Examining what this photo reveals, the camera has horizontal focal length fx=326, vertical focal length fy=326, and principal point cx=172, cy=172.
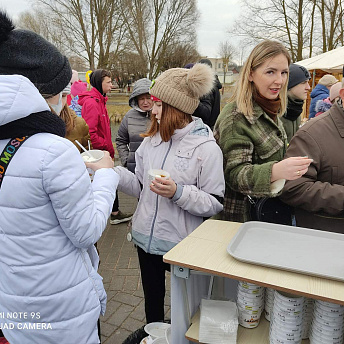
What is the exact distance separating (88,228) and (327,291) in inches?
36.0

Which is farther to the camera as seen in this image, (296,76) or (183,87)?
(296,76)

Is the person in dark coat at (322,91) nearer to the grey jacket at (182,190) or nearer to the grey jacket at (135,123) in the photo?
the grey jacket at (135,123)

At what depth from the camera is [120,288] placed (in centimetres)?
321

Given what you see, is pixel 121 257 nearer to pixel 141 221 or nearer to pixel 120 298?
pixel 120 298

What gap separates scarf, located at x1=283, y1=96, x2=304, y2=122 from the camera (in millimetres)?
3014

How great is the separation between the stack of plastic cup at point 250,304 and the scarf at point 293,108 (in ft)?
6.72

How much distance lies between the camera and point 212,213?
198 cm

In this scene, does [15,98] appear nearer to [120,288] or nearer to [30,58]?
[30,58]

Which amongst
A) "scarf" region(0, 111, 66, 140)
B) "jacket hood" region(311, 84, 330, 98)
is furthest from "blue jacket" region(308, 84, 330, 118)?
"scarf" region(0, 111, 66, 140)

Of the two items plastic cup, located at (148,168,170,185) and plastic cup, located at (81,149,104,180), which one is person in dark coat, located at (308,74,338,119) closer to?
plastic cup, located at (148,168,170,185)

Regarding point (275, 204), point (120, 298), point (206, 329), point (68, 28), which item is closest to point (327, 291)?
point (206, 329)

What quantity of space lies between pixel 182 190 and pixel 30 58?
102 centimetres

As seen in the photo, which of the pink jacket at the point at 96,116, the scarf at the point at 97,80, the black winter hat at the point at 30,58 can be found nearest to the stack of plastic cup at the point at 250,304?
the black winter hat at the point at 30,58

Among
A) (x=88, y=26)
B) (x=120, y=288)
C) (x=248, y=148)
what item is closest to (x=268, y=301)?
(x=248, y=148)
